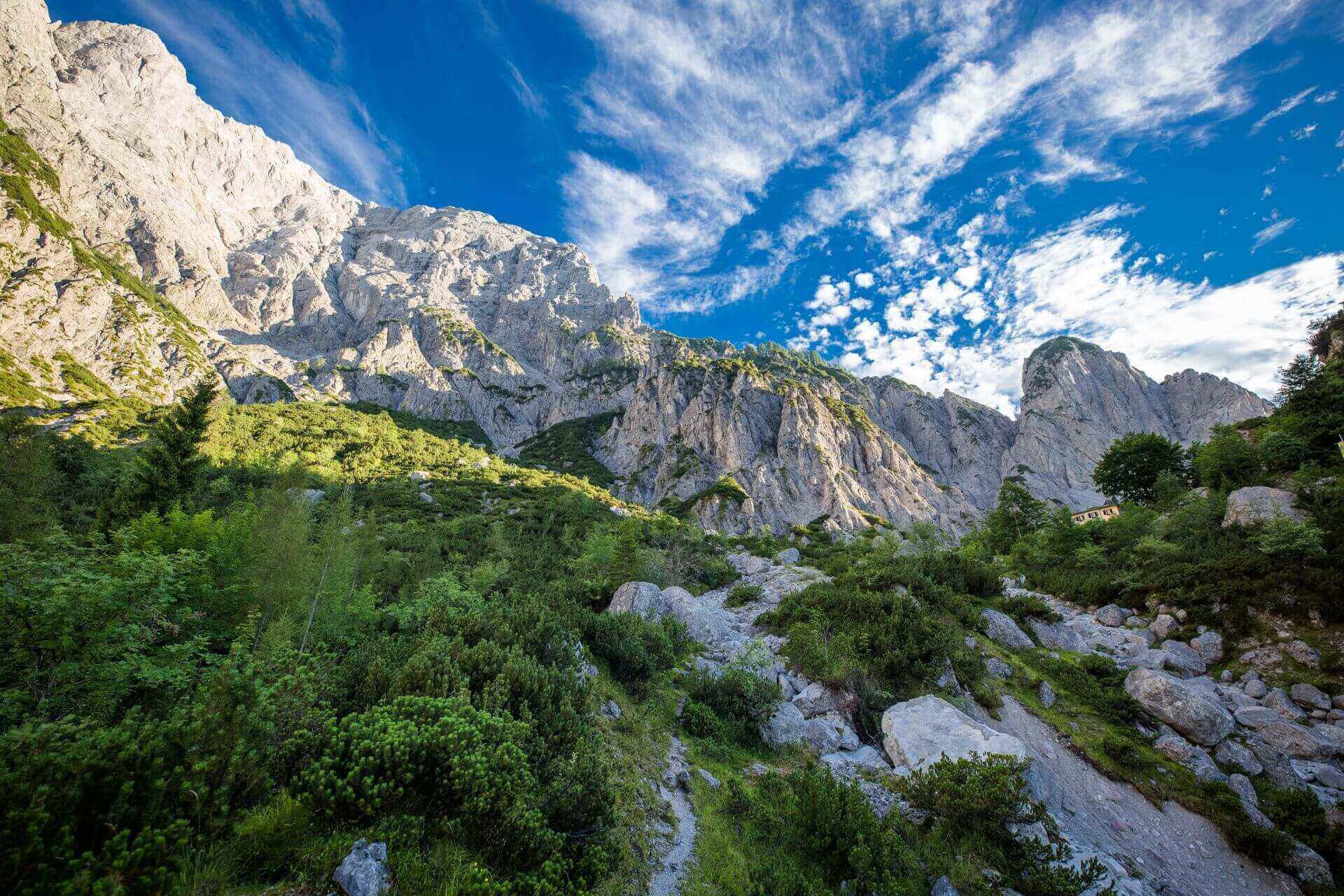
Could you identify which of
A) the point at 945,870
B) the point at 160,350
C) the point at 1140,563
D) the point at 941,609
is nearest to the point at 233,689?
the point at 945,870

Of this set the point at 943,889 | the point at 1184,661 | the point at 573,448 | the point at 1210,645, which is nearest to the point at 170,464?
the point at 943,889

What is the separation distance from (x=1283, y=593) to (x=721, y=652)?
62.4ft

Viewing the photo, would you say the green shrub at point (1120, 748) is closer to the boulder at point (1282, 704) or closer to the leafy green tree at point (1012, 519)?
the boulder at point (1282, 704)

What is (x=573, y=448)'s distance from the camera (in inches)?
4828

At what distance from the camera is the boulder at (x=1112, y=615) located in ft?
62.0

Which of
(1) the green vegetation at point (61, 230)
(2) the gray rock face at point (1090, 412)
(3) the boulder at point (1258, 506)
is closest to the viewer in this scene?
(3) the boulder at point (1258, 506)

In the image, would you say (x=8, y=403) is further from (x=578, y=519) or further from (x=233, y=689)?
(x=233, y=689)

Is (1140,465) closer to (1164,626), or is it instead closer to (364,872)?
(1164,626)

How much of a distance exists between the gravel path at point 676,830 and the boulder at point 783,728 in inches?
103

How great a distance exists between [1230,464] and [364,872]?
41.0 metres

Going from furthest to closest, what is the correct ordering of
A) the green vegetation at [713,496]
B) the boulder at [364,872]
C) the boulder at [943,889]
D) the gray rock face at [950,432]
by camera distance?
the gray rock face at [950,432] < the green vegetation at [713,496] < the boulder at [943,889] < the boulder at [364,872]

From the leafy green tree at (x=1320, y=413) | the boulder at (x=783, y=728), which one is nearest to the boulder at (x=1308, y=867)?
the boulder at (x=783, y=728)

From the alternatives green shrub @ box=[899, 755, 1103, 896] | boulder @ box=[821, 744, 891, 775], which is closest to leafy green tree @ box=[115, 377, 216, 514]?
boulder @ box=[821, 744, 891, 775]

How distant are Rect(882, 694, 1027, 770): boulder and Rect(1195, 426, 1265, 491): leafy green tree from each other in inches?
1027
